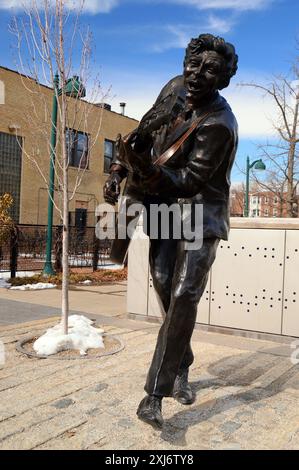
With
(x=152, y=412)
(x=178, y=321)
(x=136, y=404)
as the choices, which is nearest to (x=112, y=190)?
(x=178, y=321)

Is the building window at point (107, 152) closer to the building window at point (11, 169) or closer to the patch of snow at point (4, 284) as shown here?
the building window at point (11, 169)

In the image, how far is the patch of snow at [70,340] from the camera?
4793 mm

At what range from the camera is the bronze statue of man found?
2.74 meters

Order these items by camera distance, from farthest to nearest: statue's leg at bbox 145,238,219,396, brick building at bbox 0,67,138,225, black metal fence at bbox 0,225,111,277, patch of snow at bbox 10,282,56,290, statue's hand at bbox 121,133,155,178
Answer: brick building at bbox 0,67,138,225 → black metal fence at bbox 0,225,111,277 → patch of snow at bbox 10,282,56,290 → statue's leg at bbox 145,238,219,396 → statue's hand at bbox 121,133,155,178

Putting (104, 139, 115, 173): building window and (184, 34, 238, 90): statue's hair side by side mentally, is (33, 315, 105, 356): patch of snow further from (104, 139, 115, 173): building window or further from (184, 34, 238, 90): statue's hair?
(104, 139, 115, 173): building window

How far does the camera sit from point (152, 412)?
9.03 ft

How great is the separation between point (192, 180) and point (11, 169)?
68.9 feet

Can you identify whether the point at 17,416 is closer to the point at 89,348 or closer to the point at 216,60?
the point at 89,348

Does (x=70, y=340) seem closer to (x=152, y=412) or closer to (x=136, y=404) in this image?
(x=136, y=404)

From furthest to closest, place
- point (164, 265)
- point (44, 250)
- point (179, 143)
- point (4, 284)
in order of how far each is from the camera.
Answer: point (44, 250) → point (4, 284) → point (164, 265) → point (179, 143)

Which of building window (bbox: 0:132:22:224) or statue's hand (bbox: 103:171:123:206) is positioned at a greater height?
building window (bbox: 0:132:22:224)

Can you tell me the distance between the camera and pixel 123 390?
3.70 metres

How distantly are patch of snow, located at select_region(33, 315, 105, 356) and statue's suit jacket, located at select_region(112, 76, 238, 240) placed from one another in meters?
2.31

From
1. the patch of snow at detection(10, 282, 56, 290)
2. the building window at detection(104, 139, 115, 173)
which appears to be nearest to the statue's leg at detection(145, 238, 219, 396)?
the patch of snow at detection(10, 282, 56, 290)
